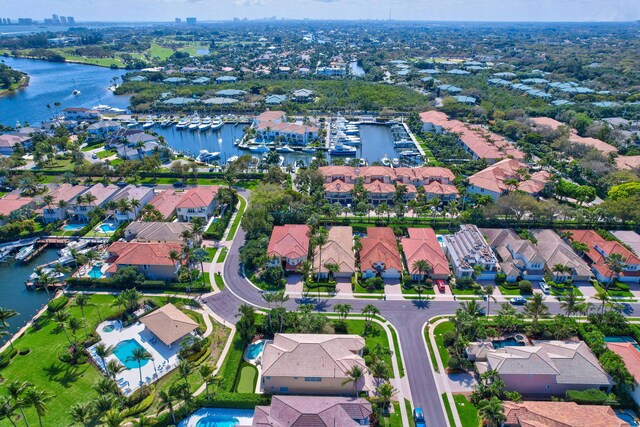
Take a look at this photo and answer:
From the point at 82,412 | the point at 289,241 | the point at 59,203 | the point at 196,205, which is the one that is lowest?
the point at 289,241

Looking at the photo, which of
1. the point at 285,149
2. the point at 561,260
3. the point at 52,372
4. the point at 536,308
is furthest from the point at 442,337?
the point at 285,149

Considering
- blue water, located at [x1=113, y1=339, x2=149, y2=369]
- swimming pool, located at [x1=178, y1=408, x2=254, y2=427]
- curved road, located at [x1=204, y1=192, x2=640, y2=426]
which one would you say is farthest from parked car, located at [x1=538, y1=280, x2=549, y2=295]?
blue water, located at [x1=113, y1=339, x2=149, y2=369]

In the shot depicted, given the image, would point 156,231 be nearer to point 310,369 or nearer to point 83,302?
point 83,302

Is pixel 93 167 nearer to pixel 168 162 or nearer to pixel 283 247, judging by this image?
pixel 168 162

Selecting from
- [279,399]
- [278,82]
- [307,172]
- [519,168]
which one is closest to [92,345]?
[279,399]

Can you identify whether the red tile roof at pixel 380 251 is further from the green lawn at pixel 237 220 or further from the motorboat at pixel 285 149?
the motorboat at pixel 285 149

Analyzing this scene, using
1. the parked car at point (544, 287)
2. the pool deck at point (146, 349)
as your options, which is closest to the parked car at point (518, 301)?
the parked car at point (544, 287)
